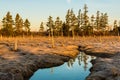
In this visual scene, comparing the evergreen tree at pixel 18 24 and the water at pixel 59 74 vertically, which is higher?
the evergreen tree at pixel 18 24

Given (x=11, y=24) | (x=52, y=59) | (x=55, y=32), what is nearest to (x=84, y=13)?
(x=55, y=32)

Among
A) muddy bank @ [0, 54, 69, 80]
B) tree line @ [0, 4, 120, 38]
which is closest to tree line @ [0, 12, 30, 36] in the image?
tree line @ [0, 4, 120, 38]

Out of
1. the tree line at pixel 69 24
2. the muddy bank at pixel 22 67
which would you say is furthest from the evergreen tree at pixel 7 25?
the muddy bank at pixel 22 67

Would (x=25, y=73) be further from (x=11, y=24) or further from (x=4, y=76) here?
(x=11, y=24)

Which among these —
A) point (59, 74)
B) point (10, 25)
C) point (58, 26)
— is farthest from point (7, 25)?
point (59, 74)

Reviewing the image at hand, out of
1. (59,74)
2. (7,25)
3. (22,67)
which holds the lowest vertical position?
(59,74)

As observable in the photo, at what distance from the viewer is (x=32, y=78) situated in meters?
26.0

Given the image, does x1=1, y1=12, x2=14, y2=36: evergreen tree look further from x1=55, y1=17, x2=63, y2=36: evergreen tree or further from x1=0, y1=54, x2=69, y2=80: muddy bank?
x1=0, y1=54, x2=69, y2=80: muddy bank

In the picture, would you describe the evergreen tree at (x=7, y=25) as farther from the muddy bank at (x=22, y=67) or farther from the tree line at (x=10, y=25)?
the muddy bank at (x=22, y=67)

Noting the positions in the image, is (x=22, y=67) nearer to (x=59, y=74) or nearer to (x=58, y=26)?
(x=59, y=74)

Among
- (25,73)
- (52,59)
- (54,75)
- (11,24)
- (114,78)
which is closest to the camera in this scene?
(114,78)

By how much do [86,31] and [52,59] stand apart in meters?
82.5

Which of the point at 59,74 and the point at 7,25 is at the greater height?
the point at 7,25

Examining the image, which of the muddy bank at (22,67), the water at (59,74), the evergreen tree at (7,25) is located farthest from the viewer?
the evergreen tree at (7,25)
